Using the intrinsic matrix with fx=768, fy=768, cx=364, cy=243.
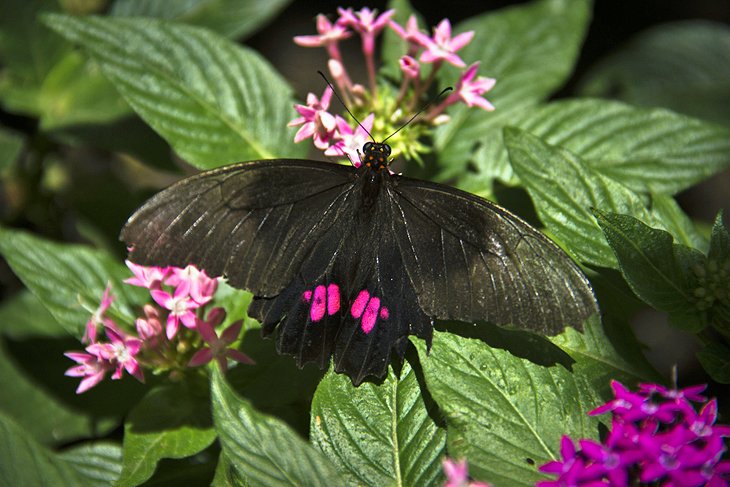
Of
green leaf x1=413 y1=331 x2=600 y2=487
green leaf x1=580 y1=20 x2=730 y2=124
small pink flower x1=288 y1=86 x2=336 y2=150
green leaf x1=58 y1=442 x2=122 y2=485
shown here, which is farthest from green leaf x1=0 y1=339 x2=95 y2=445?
green leaf x1=580 y1=20 x2=730 y2=124

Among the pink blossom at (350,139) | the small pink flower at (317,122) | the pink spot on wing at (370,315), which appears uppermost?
the small pink flower at (317,122)

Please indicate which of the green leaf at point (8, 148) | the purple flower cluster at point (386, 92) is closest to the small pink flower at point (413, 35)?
the purple flower cluster at point (386, 92)

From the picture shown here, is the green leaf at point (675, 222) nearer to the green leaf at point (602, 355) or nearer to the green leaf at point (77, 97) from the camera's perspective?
the green leaf at point (602, 355)

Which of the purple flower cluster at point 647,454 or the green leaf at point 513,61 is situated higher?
the green leaf at point 513,61

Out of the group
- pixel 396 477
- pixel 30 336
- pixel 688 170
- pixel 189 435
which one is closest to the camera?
pixel 396 477

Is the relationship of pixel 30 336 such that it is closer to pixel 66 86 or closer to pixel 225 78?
pixel 66 86

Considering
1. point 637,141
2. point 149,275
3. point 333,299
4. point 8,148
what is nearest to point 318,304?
point 333,299

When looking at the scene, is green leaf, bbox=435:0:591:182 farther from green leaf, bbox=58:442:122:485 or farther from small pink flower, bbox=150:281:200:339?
green leaf, bbox=58:442:122:485

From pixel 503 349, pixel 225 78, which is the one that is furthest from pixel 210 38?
pixel 503 349
